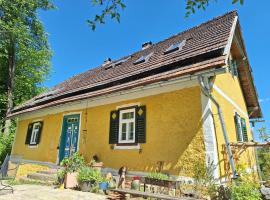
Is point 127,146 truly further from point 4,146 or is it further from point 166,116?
point 4,146

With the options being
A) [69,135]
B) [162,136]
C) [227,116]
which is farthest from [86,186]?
[227,116]

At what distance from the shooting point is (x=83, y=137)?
8875 millimetres

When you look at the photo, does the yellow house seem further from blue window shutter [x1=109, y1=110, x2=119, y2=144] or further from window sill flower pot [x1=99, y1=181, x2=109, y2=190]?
window sill flower pot [x1=99, y1=181, x2=109, y2=190]

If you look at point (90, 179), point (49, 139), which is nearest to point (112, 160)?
point (90, 179)

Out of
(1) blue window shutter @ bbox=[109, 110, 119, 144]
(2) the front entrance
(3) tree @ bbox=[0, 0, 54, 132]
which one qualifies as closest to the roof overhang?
(1) blue window shutter @ bbox=[109, 110, 119, 144]

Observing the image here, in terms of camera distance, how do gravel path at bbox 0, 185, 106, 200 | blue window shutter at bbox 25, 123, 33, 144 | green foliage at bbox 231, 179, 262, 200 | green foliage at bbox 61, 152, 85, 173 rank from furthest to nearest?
blue window shutter at bbox 25, 123, 33, 144 → green foliage at bbox 61, 152, 85, 173 → gravel path at bbox 0, 185, 106, 200 → green foliage at bbox 231, 179, 262, 200

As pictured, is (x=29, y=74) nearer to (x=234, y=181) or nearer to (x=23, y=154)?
(x=23, y=154)

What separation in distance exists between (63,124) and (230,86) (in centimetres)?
731

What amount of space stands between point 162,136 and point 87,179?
8.12ft

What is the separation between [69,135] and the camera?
977cm

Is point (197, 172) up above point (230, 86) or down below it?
below

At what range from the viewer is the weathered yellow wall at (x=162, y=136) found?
19.7ft

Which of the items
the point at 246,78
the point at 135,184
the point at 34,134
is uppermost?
the point at 246,78

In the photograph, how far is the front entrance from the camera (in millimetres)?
9367
